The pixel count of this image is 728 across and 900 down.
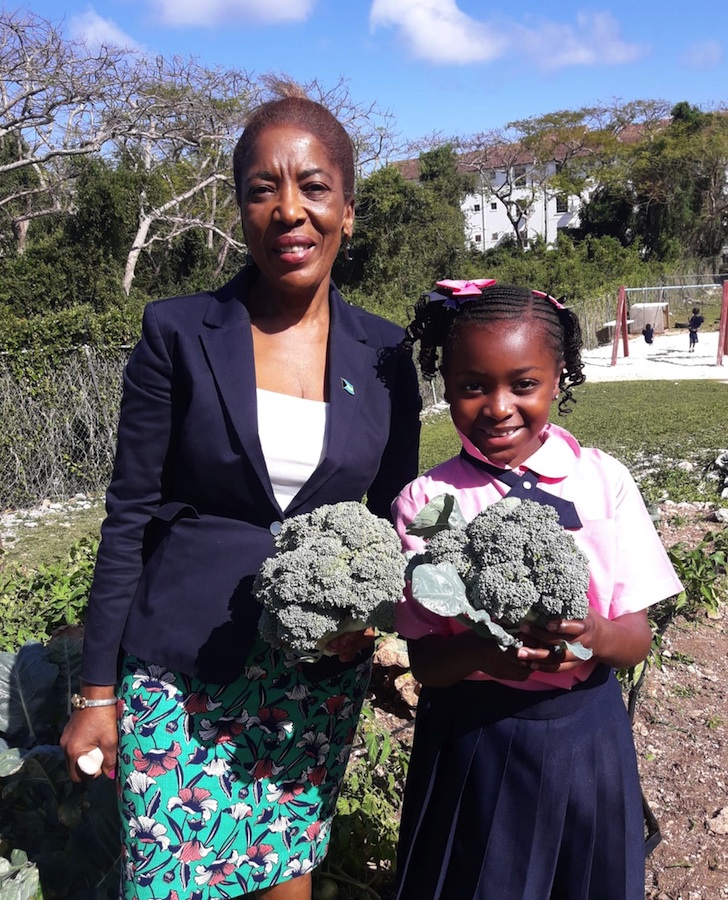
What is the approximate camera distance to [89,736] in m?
1.65

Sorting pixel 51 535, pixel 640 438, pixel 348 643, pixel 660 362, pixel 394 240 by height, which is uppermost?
pixel 394 240

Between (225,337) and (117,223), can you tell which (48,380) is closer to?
(225,337)

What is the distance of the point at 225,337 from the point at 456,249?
89.0 feet

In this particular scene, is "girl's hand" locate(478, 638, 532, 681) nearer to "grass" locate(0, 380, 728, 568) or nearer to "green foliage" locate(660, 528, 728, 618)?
"green foliage" locate(660, 528, 728, 618)

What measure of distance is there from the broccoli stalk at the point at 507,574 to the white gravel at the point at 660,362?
14.1 metres

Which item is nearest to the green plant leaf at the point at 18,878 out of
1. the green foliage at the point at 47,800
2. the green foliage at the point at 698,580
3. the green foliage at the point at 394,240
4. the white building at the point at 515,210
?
the green foliage at the point at 47,800

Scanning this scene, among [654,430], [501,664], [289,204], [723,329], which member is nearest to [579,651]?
[501,664]

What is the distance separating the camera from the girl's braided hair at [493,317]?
64.8 inches

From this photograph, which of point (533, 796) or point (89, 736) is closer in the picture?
point (533, 796)

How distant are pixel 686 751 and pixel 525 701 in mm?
2011

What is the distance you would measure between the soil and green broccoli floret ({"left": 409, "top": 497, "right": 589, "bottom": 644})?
180 cm

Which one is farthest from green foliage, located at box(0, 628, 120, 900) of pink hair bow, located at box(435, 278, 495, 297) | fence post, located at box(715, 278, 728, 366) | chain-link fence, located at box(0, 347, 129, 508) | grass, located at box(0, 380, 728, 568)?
fence post, located at box(715, 278, 728, 366)

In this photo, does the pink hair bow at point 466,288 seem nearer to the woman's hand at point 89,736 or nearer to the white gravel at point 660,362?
the woman's hand at point 89,736

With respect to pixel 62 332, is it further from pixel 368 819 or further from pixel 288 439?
pixel 288 439
